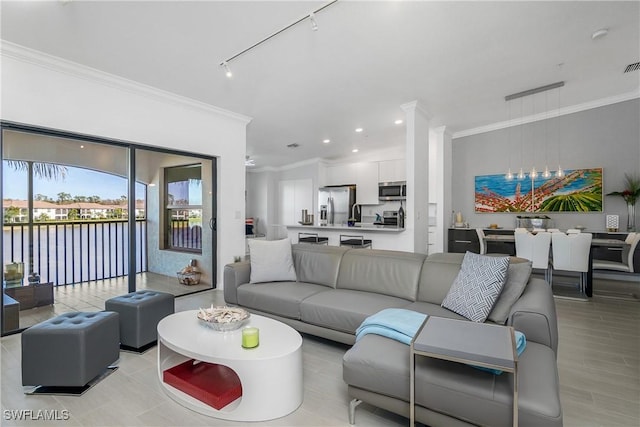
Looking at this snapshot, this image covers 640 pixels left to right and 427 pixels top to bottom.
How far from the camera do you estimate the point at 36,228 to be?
10.7 ft

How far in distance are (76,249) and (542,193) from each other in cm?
788

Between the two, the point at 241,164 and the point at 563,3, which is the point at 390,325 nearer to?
the point at 563,3

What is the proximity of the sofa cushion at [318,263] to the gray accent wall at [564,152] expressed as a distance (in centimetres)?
487

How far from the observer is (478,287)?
7.27 ft

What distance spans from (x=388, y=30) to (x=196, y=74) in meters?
2.24

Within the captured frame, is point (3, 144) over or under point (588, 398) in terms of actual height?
over

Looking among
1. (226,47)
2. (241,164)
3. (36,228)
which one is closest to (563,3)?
(226,47)

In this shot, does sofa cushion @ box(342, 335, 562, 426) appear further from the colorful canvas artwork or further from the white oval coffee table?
the colorful canvas artwork

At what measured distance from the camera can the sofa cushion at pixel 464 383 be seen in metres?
1.29

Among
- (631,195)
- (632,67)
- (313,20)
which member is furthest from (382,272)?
(631,195)

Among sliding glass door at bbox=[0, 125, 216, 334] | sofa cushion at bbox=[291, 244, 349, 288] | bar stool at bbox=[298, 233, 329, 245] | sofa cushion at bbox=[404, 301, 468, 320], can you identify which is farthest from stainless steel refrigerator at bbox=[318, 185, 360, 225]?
sofa cushion at bbox=[404, 301, 468, 320]

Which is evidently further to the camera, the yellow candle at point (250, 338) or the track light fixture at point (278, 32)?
the track light fixture at point (278, 32)

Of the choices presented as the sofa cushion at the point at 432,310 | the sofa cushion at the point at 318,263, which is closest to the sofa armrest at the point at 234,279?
the sofa cushion at the point at 318,263

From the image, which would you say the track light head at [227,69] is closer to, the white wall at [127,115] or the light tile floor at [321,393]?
the white wall at [127,115]
